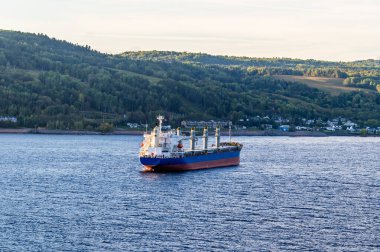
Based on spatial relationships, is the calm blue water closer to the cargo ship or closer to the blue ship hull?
the blue ship hull

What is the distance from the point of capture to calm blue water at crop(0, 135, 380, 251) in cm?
6494

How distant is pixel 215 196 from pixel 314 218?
1652cm

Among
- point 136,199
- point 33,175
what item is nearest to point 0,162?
point 33,175

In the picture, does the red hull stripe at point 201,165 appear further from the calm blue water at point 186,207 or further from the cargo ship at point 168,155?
the calm blue water at point 186,207

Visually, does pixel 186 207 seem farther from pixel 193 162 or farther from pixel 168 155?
pixel 193 162

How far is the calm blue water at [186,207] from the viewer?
64.9 metres

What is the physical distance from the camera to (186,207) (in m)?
→ 81.0

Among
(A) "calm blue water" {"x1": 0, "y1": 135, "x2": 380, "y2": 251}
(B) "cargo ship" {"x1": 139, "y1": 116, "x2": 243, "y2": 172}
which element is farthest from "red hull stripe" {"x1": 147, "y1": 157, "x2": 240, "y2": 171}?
(A) "calm blue water" {"x1": 0, "y1": 135, "x2": 380, "y2": 251}

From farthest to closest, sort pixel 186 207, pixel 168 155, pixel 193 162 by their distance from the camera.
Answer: pixel 193 162 → pixel 168 155 → pixel 186 207

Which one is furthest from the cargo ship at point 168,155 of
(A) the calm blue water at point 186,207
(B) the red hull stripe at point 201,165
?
(A) the calm blue water at point 186,207

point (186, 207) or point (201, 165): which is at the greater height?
point (201, 165)

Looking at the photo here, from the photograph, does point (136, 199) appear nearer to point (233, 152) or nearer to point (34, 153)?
point (233, 152)

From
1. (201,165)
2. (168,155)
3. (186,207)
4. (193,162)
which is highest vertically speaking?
(168,155)

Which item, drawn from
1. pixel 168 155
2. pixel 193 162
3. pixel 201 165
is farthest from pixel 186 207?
pixel 201 165
